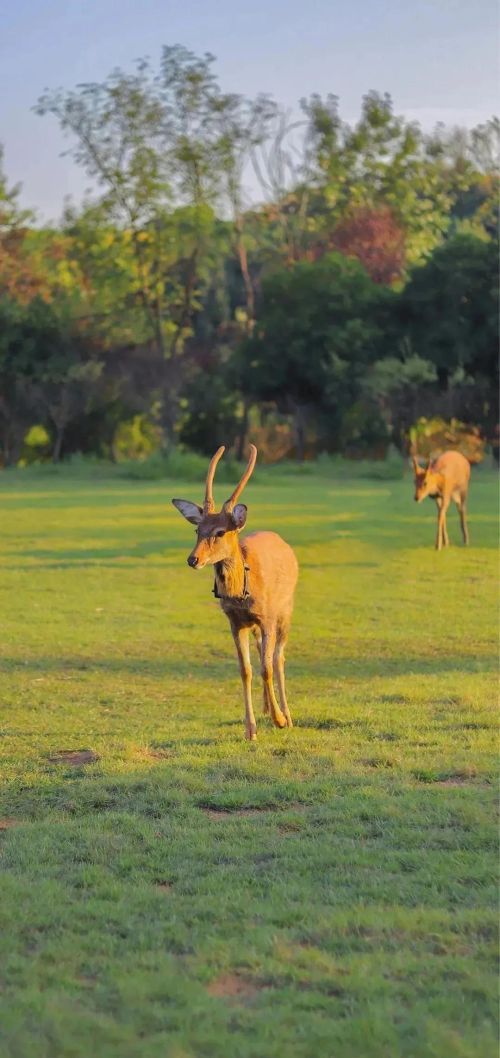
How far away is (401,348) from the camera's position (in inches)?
1658

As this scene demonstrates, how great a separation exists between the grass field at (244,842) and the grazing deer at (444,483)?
624 cm

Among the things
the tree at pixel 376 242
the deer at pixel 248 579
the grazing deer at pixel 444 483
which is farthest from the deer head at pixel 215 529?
the tree at pixel 376 242

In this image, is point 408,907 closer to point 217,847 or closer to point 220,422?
point 217,847

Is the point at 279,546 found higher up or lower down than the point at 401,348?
lower down

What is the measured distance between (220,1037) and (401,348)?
127 ft

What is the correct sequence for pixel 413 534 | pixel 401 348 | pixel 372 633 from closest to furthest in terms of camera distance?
pixel 372 633 → pixel 413 534 → pixel 401 348

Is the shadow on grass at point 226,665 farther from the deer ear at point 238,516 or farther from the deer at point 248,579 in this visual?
the deer ear at point 238,516

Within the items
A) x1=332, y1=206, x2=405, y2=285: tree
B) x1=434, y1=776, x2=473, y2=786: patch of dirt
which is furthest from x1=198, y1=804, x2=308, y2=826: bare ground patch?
x1=332, y1=206, x2=405, y2=285: tree

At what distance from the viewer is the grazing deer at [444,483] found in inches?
834

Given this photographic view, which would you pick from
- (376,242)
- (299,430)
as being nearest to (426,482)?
(299,430)

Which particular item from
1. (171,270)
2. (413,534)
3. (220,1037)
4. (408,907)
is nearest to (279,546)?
(408,907)

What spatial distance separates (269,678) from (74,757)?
1385 mm

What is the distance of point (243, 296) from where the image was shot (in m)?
53.5

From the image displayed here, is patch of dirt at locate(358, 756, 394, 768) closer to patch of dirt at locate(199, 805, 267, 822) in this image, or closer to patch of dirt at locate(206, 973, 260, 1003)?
patch of dirt at locate(199, 805, 267, 822)
